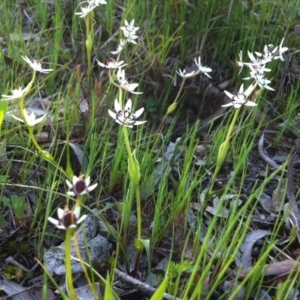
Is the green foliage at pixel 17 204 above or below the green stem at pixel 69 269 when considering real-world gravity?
below

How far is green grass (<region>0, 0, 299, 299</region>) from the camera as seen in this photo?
1.53 meters

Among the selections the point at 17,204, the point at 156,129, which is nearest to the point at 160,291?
the point at 17,204

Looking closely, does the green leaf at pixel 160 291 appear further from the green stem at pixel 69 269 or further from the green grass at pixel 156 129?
the green grass at pixel 156 129

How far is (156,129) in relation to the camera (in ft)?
7.00

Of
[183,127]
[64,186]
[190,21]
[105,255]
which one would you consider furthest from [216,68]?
[105,255]

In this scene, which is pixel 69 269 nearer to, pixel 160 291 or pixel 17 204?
pixel 160 291

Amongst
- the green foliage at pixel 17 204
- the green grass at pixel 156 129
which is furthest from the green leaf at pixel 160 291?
the green foliage at pixel 17 204

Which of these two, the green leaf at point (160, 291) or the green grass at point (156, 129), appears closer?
the green leaf at point (160, 291)

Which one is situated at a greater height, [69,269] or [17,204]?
[69,269]

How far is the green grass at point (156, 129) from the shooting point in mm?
1529

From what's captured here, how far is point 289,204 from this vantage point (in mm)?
1684

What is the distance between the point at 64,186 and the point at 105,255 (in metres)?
0.29

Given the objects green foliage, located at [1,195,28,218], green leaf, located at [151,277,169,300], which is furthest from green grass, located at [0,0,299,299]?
green leaf, located at [151,277,169,300]

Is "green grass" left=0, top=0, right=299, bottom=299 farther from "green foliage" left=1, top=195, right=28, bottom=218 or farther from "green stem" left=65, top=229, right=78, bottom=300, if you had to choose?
"green stem" left=65, top=229, right=78, bottom=300
